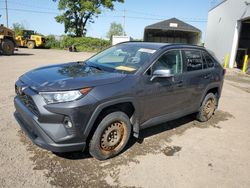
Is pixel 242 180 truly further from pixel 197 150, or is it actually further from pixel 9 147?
pixel 9 147

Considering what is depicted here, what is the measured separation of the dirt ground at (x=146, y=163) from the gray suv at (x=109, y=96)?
335mm

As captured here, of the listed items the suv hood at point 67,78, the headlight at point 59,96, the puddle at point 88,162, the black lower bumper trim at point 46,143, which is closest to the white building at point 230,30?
the puddle at point 88,162

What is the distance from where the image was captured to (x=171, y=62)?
4.46m

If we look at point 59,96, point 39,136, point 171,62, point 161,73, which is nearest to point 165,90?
point 161,73

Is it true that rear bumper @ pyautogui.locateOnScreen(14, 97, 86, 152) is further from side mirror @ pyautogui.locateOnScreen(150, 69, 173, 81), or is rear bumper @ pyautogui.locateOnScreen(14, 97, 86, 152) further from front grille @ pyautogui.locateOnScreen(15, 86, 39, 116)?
side mirror @ pyautogui.locateOnScreen(150, 69, 173, 81)

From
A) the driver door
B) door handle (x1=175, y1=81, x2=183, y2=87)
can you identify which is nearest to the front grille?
the driver door

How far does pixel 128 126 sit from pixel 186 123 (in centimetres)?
230

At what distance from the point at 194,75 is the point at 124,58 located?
153 centimetres

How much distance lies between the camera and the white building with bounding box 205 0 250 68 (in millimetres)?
20578

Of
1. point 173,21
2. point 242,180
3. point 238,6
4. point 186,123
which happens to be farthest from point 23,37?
point 242,180

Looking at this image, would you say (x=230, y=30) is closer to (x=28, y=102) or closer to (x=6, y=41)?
(x=6, y=41)

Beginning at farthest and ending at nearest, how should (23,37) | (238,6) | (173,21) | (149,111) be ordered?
1. (173,21)
2. (23,37)
3. (238,6)
4. (149,111)

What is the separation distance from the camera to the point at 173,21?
3506 cm

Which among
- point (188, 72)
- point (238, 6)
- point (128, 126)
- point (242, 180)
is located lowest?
point (242, 180)
